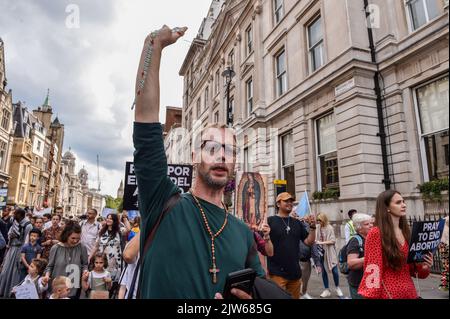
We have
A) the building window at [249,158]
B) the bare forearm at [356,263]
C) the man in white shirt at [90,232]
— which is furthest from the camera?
the building window at [249,158]

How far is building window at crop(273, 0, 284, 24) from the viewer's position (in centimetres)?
1594

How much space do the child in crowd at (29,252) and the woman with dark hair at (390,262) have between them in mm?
6748

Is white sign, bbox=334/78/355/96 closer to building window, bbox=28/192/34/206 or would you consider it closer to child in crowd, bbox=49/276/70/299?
child in crowd, bbox=49/276/70/299

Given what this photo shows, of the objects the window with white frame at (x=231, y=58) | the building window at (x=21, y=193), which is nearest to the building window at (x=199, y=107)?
the window with white frame at (x=231, y=58)

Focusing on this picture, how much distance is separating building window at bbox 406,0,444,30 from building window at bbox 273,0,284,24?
7796 millimetres

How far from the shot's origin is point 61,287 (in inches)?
161

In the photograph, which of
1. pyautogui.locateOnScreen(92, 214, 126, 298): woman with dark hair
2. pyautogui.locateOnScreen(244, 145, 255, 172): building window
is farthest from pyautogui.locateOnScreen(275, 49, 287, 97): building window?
pyautogui.locateOnScreen(92, 214, 126, 298): woman with dark hair

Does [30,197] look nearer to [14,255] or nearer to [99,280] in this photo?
[14,255]

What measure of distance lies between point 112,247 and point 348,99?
899 cm

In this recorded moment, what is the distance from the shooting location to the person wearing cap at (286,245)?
14.8 ft

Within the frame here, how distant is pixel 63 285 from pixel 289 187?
11473 millimetres

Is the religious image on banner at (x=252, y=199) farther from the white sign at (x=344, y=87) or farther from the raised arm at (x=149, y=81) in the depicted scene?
the white sign at (x=344, y=87)

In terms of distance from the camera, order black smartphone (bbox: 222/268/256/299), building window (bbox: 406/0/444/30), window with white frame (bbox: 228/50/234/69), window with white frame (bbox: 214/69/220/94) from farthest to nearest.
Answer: window with white frame (bbox: 214/69/220/94) → window with white frame (bbox: 228/50/234/69) → building window (bbox: 406/0/444/30) → black smartphone (bbox: 222/268/256/299)

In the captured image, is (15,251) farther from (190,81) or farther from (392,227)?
(190,81)
